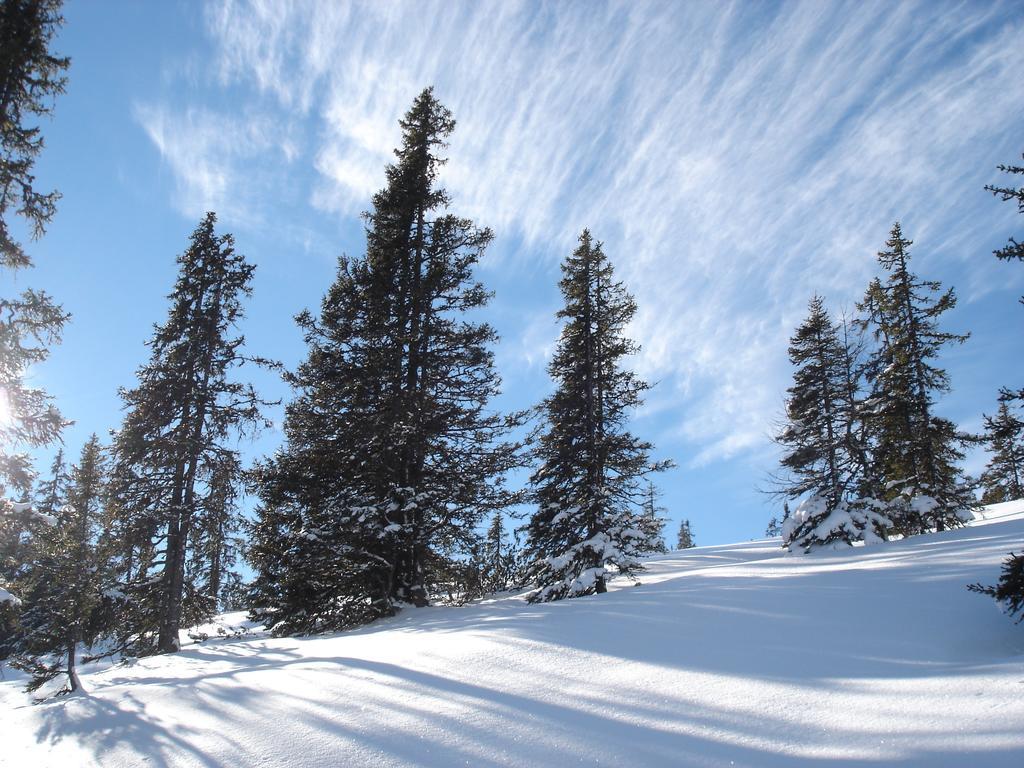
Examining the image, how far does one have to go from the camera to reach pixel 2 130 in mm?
11477

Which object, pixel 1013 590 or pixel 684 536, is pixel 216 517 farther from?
pixel 684 536

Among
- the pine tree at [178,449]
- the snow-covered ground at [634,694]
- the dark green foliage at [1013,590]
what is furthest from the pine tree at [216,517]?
the dark green foliage at [1013,590]

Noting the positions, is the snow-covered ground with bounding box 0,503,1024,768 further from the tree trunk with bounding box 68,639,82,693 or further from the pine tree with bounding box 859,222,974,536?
the pine tree with bounding box 859,222,974,536

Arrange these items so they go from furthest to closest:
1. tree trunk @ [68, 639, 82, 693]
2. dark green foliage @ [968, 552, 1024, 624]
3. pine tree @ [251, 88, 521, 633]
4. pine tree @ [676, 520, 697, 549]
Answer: pine tree @ [676, 520, 697, 549], pine tree @ [251, 88, 521, 633], tree trunk @ [68, 639, 82, 693], dark green foliage @ [968, 552, 1024, 624]

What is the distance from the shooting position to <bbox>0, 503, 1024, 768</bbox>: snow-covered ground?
3340 mm

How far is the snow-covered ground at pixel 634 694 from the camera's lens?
3.34 metres

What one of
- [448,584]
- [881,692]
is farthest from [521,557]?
[881,692]

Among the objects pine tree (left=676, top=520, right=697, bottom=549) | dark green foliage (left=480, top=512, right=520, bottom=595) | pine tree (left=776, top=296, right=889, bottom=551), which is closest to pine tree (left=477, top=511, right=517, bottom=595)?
dark green foliage (left=480, top=512, right=520, bottom=595)

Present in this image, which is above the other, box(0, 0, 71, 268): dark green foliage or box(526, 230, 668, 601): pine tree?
box(0, 0, 71, 268): dark green foliage

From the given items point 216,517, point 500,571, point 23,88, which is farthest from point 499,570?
point 23,88

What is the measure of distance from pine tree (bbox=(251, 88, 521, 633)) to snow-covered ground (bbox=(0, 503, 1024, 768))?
5.62 meters

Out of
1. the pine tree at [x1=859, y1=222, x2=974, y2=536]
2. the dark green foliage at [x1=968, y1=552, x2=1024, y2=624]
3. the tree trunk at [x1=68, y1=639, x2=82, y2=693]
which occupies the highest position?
the pine tree at [x1=859, y1=222, x2=974, y2=536]

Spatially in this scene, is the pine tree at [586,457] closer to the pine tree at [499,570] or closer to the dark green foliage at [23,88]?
the pine tree at [499,570]

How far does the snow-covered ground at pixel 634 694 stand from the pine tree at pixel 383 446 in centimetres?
562
